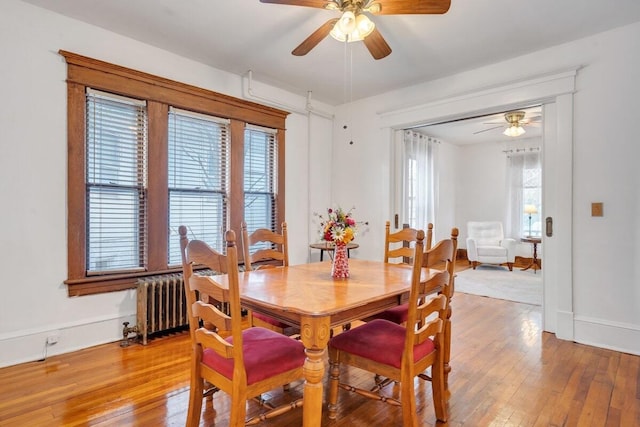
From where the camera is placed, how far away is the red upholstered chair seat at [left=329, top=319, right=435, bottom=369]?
5.60 ft

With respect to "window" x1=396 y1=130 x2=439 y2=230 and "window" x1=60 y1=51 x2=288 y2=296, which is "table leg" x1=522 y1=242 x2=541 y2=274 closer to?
"window" x1=396 y1=130 x2=439 y2=230

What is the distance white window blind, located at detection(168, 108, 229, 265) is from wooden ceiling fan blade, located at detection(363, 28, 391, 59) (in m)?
1.85

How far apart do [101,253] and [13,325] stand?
0.73 metres

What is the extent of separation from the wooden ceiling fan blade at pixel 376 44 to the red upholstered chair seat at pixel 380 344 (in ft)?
6.10

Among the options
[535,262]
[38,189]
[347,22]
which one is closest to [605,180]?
[347,22]

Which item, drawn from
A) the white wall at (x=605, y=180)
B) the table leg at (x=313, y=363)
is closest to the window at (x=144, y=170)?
the table leg at (x=313, y=363)

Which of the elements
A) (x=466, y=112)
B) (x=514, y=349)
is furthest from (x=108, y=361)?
(x=466, y=112)

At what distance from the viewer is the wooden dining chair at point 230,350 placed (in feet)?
4.71

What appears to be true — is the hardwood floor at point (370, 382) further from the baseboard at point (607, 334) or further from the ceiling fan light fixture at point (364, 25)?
the ceiling fan light fixture at point (364, 25)

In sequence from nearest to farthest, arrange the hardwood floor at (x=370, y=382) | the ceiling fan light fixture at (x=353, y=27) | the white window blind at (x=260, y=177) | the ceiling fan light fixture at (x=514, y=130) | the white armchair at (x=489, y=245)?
the hardwood floor at (x=370, y=382), the ceiling fan light fixture at (x=353, y=27), the white window blind at (x=260, y=177), the ceiling fan light fixture at (x=514, y=130), the white armchair at (x=489, y=245)

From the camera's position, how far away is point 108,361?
2605 millimetres

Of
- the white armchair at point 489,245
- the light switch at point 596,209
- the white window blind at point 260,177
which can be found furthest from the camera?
the white armchair at point 489,245

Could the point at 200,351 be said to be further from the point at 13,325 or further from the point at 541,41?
the point at 541,41

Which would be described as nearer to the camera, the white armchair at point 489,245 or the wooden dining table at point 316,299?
the wooden dining table at point 316,299
